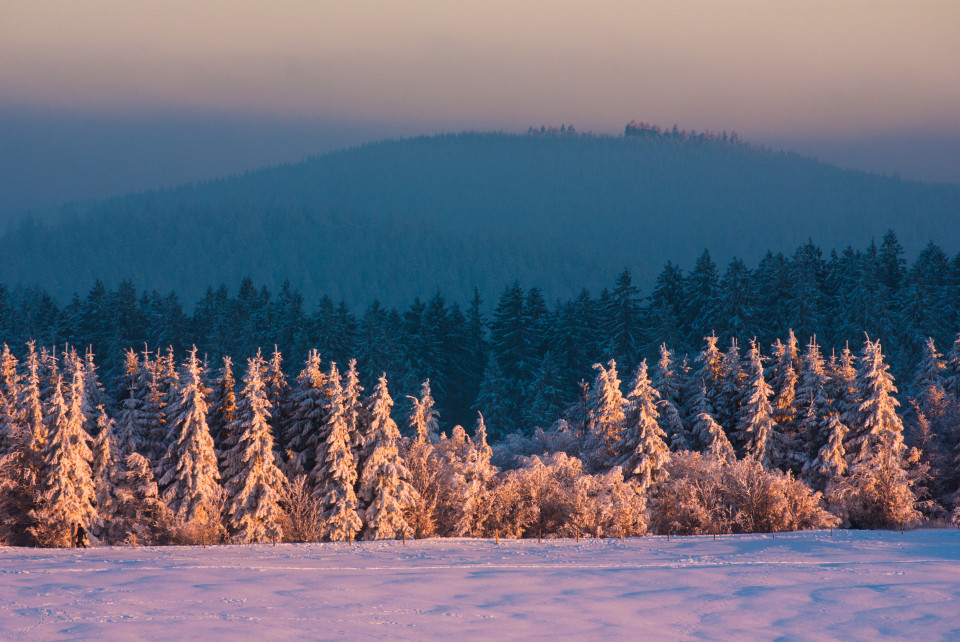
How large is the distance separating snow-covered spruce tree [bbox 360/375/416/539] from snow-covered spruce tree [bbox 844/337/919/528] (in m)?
24.0

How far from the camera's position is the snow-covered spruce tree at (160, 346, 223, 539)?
5138 centimetres

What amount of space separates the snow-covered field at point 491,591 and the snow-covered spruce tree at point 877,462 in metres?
6.17

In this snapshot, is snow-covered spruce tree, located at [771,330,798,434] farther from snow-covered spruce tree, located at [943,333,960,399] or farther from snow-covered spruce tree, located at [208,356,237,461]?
snow-covered spruce tree, located at [208,356,237,461]

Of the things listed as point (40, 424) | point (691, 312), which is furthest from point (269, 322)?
point (40, 424)

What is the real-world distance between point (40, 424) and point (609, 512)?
29.4 metres

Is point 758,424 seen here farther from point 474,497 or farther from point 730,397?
point 474,497

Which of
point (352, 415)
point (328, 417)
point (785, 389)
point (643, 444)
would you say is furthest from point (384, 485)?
point (785, 389)

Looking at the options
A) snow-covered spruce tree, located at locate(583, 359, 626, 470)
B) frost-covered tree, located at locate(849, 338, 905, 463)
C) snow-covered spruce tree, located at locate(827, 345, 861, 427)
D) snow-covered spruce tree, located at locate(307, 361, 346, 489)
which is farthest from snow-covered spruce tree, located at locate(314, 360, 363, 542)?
snow-covered spruce tree, located at locate(827, 345, 861, 427)

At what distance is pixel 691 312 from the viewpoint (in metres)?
99.4

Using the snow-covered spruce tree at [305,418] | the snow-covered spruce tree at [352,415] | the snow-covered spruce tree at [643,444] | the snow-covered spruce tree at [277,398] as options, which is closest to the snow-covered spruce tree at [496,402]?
the snow-covered spruce tree at [277,398]

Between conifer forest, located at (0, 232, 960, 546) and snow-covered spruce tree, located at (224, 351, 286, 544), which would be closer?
snow-covered spruce tree, located at (224, 351, 286, 544)

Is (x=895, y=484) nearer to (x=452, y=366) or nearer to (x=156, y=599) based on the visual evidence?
(x=156, y=599)

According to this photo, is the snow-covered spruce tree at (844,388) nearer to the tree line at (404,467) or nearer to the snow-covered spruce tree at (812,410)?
the tree line at (404,467)

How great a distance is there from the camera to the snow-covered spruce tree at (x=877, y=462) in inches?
2157
